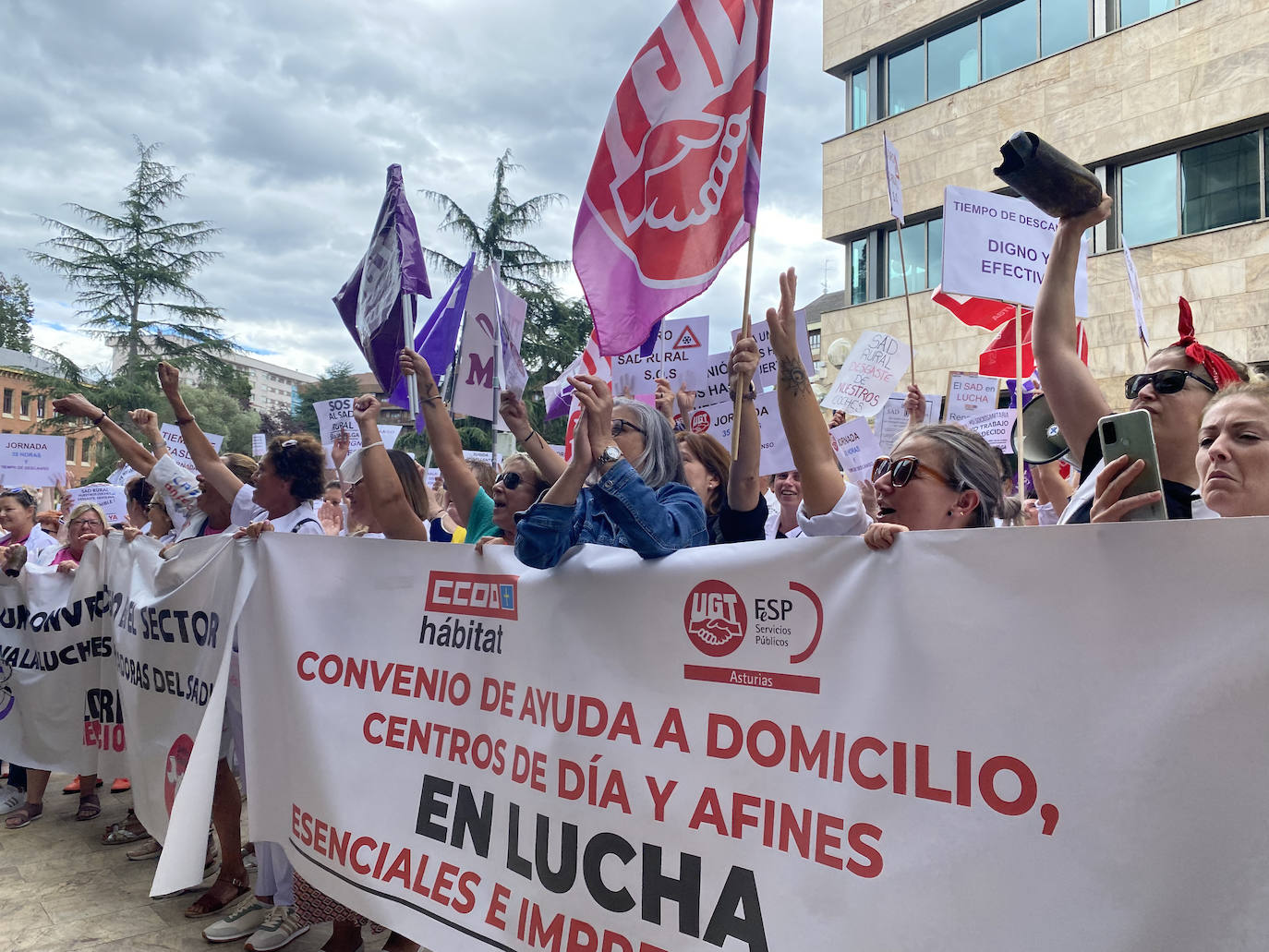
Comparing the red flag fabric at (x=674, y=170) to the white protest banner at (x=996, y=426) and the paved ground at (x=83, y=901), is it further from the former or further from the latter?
the white protest banner at (x=996, y=426)

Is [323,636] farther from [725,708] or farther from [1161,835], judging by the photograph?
[1161,835]

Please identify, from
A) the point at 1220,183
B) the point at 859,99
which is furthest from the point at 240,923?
the point at 859,99

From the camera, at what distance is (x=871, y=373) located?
23.5 feet

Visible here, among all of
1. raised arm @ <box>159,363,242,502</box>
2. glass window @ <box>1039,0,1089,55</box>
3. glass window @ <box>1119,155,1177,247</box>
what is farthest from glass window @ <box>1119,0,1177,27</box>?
raised arm @ <box>159,363,242,502</box>

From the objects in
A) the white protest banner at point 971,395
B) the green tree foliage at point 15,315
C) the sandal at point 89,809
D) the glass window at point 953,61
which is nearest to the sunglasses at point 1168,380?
the white protest banner at point 971,395

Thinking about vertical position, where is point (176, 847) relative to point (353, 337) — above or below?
below

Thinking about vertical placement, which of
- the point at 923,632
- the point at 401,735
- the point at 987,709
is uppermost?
the point at 923,632

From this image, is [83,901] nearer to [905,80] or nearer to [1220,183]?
[1220,183]

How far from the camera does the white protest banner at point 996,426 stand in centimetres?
667

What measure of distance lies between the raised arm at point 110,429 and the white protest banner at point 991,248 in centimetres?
471

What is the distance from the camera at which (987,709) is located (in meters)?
1.83

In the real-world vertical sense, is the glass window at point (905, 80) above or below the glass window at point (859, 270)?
above

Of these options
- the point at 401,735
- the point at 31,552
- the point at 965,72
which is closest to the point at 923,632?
the point at 401,735

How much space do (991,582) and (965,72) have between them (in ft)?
58.7
